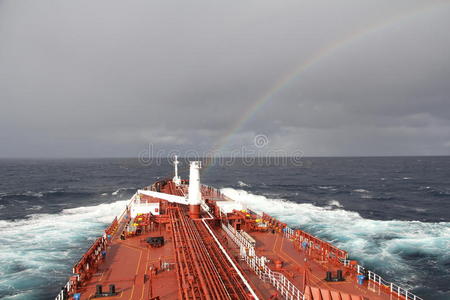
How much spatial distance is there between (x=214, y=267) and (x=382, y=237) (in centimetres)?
3559

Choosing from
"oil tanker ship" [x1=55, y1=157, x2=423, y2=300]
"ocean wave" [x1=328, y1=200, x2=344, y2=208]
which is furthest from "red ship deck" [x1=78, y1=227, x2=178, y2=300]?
"ocean wave" [x1=328, y1=200, x2=344, y2=208]

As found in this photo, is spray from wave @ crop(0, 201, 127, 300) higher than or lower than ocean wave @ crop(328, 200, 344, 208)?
lower

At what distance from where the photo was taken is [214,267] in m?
19.6

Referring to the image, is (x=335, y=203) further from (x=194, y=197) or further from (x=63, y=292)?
(x=63, y=292)

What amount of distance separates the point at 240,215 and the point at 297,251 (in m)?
10.4

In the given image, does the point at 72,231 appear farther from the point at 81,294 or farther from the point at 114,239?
the point at 81,294

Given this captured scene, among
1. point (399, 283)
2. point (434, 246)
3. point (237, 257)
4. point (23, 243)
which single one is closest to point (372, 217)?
point (434, 246)

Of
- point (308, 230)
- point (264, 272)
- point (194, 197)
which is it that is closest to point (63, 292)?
point (264, 272)

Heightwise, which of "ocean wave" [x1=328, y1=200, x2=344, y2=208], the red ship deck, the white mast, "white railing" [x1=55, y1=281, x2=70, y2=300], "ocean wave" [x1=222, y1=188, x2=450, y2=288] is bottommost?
"ocean wave" [x1=222, y1=188, x2=450, y2=288]

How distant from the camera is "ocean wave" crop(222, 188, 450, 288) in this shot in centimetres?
3312

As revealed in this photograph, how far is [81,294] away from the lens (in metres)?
18.0

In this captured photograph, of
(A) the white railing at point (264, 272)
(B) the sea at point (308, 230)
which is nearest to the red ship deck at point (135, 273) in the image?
(A) the white railing at point (264, 272)

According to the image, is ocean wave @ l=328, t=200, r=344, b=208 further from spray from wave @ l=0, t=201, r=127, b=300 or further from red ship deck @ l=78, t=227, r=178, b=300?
red ship deck @ l=78, t=227, r=178, b=300

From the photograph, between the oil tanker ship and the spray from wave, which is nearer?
the oil tanker ship
